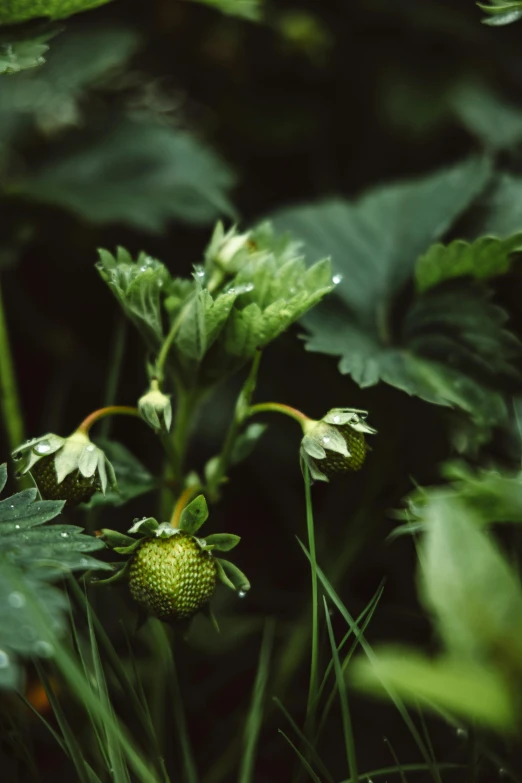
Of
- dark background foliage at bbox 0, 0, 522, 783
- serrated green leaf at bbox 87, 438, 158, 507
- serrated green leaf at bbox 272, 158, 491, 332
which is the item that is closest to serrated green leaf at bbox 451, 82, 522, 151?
dark background foliage at bbox 0, 0, 522, 783

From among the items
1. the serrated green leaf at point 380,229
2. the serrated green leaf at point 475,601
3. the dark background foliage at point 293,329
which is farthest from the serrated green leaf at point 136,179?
the serrated green leaf at point 475,601

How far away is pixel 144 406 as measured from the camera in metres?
0.74

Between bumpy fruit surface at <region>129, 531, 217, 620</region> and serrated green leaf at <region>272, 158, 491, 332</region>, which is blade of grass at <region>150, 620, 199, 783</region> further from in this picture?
Result: serrated green leaf at <region>272, 158, 491, 332</region>

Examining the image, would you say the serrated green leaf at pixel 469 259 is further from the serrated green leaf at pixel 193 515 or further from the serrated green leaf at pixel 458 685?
the serrated green leaf at pixel 458 685

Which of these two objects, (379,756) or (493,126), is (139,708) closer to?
(379,756)

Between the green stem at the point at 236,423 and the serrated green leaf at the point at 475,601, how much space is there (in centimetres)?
38

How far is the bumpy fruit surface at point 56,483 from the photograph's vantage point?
733 millimetres

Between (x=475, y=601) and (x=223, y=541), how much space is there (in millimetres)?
334

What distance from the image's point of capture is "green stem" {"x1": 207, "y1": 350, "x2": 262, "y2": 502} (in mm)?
797

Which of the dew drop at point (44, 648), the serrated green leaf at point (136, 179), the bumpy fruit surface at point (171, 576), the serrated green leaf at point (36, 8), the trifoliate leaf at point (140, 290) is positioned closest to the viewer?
the dew drop at point (44, 648)

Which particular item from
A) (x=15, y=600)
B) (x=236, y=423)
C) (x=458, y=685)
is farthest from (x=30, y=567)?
(x=458, y=685)

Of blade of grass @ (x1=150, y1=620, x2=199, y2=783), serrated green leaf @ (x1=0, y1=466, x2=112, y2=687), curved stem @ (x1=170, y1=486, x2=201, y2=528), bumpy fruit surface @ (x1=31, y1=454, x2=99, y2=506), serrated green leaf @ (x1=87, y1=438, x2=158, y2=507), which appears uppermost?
serrated green leaf @ (x1=0, y1=466, x2=112, y2=687)

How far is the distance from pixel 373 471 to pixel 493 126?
0.89m

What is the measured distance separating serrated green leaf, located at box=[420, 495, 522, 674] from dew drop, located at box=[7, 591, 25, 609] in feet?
1.05
